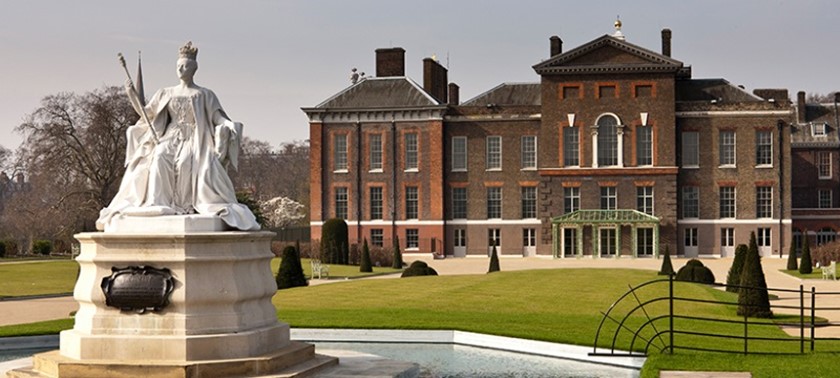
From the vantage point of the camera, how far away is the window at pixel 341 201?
63219 mm

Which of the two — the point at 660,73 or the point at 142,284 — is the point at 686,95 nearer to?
the point at 660,73

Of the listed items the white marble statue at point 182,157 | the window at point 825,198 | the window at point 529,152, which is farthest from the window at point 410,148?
the white marble statue at point 182,157

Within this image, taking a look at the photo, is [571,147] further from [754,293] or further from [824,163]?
[754,293]

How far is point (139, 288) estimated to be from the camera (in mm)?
13031

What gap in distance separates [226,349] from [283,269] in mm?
Result: 21454

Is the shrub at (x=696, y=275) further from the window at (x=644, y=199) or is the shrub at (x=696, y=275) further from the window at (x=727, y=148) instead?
the window at (x=727, y=148)

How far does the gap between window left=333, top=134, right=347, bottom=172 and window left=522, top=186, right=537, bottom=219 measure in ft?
33.3

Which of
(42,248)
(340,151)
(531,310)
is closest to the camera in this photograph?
(531,310)

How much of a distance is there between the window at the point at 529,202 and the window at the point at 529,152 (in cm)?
126

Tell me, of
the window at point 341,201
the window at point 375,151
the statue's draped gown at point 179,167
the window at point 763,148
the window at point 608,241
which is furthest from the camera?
the window at point 341,201

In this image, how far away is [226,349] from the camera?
13047mm

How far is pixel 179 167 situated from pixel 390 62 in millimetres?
51614

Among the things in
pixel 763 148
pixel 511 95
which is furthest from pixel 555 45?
pixel 763 148

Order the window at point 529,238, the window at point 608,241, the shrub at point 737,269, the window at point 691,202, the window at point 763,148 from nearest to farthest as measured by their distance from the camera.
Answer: the shrub at point 737,269 < the window at point 608,241 < the window at point 763,148 < the window at point 691,202 < the window at point 529,238
